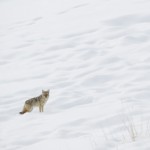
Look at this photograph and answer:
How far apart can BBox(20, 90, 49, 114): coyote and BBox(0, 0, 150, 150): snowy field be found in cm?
14

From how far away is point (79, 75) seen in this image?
29.5 ft

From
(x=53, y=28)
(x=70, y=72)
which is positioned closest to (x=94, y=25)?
(x=53, y=28)

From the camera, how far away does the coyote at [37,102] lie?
7574 millimetres

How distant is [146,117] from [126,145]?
1276 millimetres

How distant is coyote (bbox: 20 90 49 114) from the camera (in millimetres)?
7574

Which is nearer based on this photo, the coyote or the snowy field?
the snowy field

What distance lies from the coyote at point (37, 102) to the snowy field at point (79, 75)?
0.14 meters

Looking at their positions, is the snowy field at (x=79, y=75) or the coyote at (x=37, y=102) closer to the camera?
the snowy field at (x=79, y=75)

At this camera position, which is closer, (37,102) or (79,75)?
(37,102)

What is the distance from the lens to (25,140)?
6152mm

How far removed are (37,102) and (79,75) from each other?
158cm

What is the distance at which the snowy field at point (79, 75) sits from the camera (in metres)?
5.97

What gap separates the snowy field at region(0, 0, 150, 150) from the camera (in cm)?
597

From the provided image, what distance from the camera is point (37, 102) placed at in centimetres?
765
